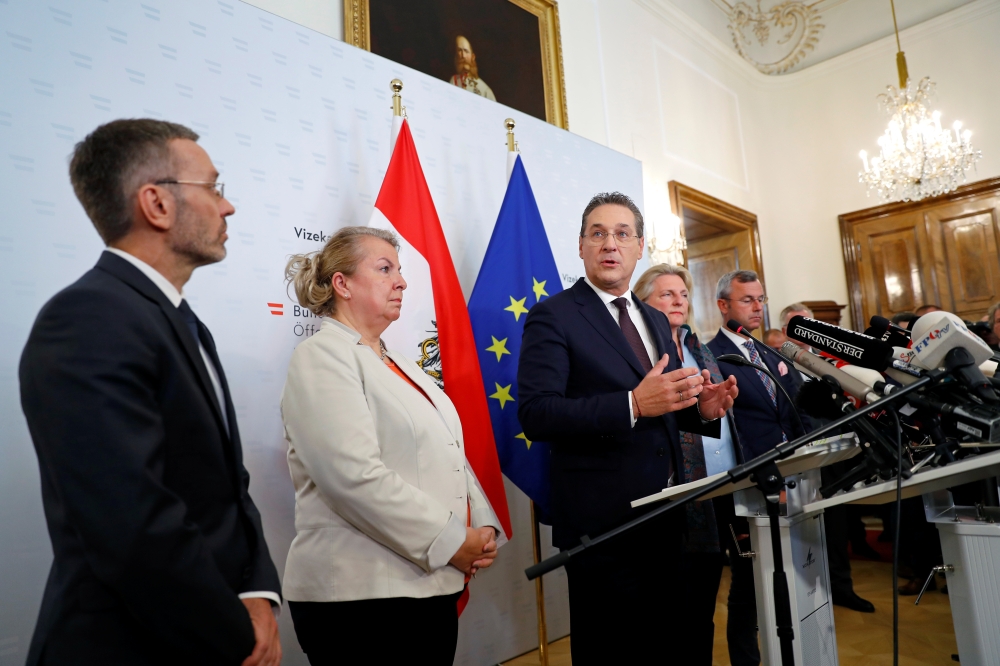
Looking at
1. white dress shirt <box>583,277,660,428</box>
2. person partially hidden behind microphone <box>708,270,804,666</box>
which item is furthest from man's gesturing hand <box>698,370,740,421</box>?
person partially hidden behind microphone <box>708,270,804,666</box>

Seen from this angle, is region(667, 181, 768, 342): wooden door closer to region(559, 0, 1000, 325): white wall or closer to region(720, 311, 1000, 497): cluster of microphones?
region(559, 0, 1000, 325): white wall

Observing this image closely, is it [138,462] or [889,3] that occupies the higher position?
[889,3]

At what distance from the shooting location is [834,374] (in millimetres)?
1468

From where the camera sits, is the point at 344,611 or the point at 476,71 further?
the point at 476,71

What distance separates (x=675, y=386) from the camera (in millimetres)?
1646

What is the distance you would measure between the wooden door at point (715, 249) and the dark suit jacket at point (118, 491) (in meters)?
5.70

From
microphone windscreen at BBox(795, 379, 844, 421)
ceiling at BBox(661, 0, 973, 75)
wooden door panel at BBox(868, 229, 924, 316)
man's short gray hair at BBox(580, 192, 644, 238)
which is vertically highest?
ceiling at BBox(661, 0, 973, 75)

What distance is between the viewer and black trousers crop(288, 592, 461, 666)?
159cm

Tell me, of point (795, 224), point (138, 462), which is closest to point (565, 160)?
point (138, 462)

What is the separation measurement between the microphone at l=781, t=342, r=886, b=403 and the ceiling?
593 centimetres

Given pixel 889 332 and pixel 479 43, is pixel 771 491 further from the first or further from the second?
pixel 479 43

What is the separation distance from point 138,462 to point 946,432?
1633 mm

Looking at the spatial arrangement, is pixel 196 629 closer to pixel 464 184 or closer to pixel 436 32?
pixel 464 184

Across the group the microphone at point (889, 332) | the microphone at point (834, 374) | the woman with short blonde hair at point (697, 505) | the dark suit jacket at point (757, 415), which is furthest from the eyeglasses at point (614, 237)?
the dark suit jacket at point (757, 415)
